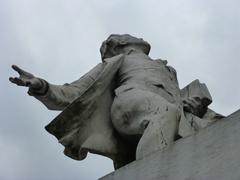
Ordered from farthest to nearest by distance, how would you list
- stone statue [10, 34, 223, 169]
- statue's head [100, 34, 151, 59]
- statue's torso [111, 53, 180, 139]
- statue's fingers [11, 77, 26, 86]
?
statue's head [100, 34, 151, 59], statue's fingers [11, 77, 26, 86], statue's torso [111, 53, 180, 139], stone statue [10, 34, 223, 169]

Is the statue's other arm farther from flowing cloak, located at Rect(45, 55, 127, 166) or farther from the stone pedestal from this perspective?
the stone pedestal

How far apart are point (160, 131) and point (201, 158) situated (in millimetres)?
1118

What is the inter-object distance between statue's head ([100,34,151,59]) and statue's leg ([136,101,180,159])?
190cm

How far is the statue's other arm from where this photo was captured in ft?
20.7

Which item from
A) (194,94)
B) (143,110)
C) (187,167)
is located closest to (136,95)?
(143,110)

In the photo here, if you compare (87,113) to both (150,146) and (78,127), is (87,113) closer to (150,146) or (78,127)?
(78,127)

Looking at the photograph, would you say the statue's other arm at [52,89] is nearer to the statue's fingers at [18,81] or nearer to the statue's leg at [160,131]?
the statue's fingers at [18,81]

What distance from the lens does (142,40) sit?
26.1 ft

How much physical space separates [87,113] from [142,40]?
1.83m

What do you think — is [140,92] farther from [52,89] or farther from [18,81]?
[18,81]

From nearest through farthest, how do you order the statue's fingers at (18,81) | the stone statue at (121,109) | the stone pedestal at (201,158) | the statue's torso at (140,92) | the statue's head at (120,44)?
the stone pedestal at (201,158) → the stone statue at (121,109) → the statue's torso at (140,92) → the statue's fingers at (18,81) → the statue's head at (120,44)

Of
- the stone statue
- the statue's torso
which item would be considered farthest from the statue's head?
the stone statue

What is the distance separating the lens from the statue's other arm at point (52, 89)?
6.30 meters

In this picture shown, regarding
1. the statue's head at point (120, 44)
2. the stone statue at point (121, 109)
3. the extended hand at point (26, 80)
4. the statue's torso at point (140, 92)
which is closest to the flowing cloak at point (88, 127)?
the stone statue at point (121, 109)
